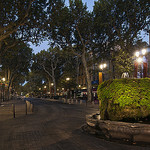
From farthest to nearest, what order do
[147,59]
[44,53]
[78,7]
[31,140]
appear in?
[44,53], [147,59], [78,7], [31,140]

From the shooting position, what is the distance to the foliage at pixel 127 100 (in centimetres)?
617

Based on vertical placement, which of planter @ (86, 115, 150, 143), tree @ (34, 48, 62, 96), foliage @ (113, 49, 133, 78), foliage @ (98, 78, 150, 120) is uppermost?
tree @ (34, 48, 62, 96)

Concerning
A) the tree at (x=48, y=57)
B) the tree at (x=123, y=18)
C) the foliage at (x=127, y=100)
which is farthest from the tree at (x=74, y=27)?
the foliage at (x=127, y=100)

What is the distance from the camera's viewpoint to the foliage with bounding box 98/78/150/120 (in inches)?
243

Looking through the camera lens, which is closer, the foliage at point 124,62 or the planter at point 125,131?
the planter at point 125,131

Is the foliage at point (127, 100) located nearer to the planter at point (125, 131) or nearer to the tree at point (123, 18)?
the planter at point (125, 131)

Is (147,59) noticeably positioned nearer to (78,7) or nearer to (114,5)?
(114,5)

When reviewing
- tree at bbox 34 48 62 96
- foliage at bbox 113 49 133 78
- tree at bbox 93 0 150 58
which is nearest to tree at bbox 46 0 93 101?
tree at bbox 93 0 150 58

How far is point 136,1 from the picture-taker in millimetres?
25797

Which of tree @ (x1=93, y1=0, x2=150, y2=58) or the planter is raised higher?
tree @ (x1=93, y1=0, x2=150, y2=58)

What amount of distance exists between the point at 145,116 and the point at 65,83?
121 feet

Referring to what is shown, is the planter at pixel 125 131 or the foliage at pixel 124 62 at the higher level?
the foliage at pixel 124 62

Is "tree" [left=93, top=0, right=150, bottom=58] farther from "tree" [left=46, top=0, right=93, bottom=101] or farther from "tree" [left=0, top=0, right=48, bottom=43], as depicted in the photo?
"tree" [left=0, top=0, right=48, bottom=43]

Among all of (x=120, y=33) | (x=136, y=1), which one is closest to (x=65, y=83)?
(x=120, y=33)
